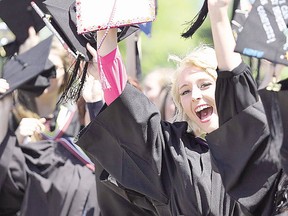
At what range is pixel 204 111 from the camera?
191 inches

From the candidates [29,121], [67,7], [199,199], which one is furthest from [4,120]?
[199,199]

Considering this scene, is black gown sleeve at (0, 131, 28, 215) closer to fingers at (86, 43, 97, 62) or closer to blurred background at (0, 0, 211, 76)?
fingers at (86, 43, 97, 62)

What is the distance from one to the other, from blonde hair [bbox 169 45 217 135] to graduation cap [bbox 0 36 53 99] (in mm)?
941

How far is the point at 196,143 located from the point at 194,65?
443 millimetres

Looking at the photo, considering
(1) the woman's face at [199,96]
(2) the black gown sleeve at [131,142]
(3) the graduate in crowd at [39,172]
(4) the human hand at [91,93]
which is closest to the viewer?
(2) the black gown sleeve at [131,142]

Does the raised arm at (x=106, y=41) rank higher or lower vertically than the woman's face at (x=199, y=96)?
higher

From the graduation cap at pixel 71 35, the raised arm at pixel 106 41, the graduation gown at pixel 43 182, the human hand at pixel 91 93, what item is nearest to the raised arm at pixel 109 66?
the raised arm at pixel 106 41

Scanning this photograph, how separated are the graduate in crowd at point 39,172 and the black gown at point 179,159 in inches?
54.2

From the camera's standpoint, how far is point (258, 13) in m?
3.80

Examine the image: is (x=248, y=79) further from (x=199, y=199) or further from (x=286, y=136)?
(x=199, y=199)

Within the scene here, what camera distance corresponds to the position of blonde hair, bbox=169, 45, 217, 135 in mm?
4863

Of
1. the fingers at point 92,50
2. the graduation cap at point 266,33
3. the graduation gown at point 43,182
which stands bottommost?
the graduation gown at point 43,182

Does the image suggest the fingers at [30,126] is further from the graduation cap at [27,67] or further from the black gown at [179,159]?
the black gown at [179,159]

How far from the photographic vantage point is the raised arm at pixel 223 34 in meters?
3.97
